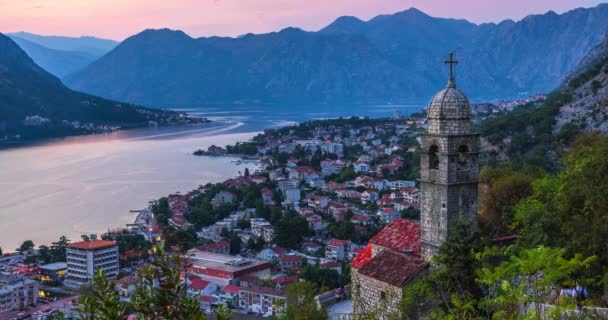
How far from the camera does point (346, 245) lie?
2512cm

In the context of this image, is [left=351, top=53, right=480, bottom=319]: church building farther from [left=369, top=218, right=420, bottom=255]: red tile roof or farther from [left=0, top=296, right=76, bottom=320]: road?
[left=0, top=296, right=76, bottom=320]: road

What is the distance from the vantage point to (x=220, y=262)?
2383 centimetres

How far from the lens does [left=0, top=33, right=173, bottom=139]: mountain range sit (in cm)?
8494

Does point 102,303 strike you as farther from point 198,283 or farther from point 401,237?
point 198,283

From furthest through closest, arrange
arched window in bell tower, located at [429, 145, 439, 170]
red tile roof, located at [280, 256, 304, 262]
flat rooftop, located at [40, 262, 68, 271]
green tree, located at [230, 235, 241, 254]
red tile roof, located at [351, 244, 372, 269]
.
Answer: green tree, located at [230, 235, 241, 254], flat rooftop, located at [40, 262, 68, 271], red tile roof, located at [280, 256, 304, 262], red tile roof, located at [351, 244, 372, 269], arched window in bell tower, located at [429, 145, 439, 170]

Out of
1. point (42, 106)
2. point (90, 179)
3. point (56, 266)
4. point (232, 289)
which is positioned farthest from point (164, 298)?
point (42, 106)

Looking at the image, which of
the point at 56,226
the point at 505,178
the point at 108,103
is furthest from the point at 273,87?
the point at 505,178

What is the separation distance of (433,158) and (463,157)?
0.41m

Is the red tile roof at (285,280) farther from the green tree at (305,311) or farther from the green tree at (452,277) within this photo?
the green tree at (452,277)

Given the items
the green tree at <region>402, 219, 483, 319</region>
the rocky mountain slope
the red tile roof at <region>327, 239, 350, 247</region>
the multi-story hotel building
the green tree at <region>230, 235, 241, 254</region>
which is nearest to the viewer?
the green tree at <region>402, 219, 483, 319</region>

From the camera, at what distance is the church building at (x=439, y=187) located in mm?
8664

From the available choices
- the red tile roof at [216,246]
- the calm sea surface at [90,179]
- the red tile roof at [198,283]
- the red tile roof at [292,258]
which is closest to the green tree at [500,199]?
the red tile roof at [198,283]

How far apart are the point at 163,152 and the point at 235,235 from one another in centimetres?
3584

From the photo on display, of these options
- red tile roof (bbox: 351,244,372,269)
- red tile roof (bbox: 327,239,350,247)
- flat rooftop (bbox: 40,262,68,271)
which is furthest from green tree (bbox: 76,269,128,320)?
flat rooftop (bbox: 40,262,68,271)
